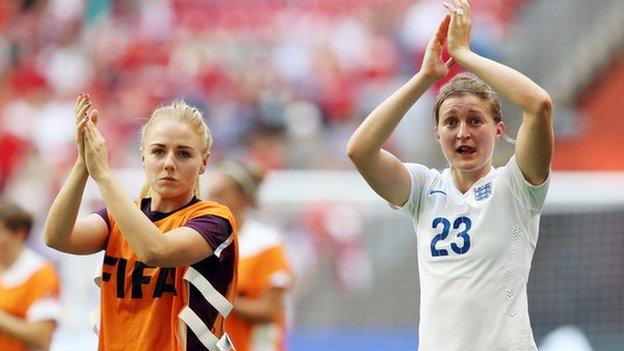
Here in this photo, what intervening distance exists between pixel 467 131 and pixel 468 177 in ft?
0.70

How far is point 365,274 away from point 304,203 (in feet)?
2.92

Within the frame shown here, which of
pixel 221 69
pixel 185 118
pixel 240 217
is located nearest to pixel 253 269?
pixel 240 217

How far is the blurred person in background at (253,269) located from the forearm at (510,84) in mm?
2919

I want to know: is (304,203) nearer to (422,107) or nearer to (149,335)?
(422,107)

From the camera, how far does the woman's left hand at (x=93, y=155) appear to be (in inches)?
193

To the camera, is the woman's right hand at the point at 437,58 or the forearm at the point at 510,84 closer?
the forearm at the point at 510,84

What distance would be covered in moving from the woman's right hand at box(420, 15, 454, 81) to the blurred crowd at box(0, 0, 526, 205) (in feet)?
29.4

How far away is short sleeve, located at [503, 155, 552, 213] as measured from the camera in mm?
5059

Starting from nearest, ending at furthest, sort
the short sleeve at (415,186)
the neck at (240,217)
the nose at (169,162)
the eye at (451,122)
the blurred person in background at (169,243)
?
the blurred person in background at (169,243), the nose at (169,162), the eye at (451,122), the short sleeve at (415,186), the neck at (240,217)

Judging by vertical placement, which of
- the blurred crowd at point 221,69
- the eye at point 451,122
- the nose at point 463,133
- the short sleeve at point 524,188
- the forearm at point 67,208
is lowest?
the forearm at point 67,208

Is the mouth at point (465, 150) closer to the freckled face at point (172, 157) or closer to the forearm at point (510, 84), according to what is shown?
the forearm at point (510, 84)

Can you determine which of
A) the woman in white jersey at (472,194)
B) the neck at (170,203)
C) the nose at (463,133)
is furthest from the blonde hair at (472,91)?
the neck at (170,203)

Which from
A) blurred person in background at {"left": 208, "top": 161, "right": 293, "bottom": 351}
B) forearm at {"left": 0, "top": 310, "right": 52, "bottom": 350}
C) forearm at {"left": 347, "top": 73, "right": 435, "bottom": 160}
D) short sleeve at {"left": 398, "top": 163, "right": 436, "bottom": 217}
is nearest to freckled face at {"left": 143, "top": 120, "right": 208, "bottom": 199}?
forearm at {"left": 347, "top": 73, "right": 435, "bottom": 160}

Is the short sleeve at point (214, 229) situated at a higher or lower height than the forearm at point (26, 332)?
lower
